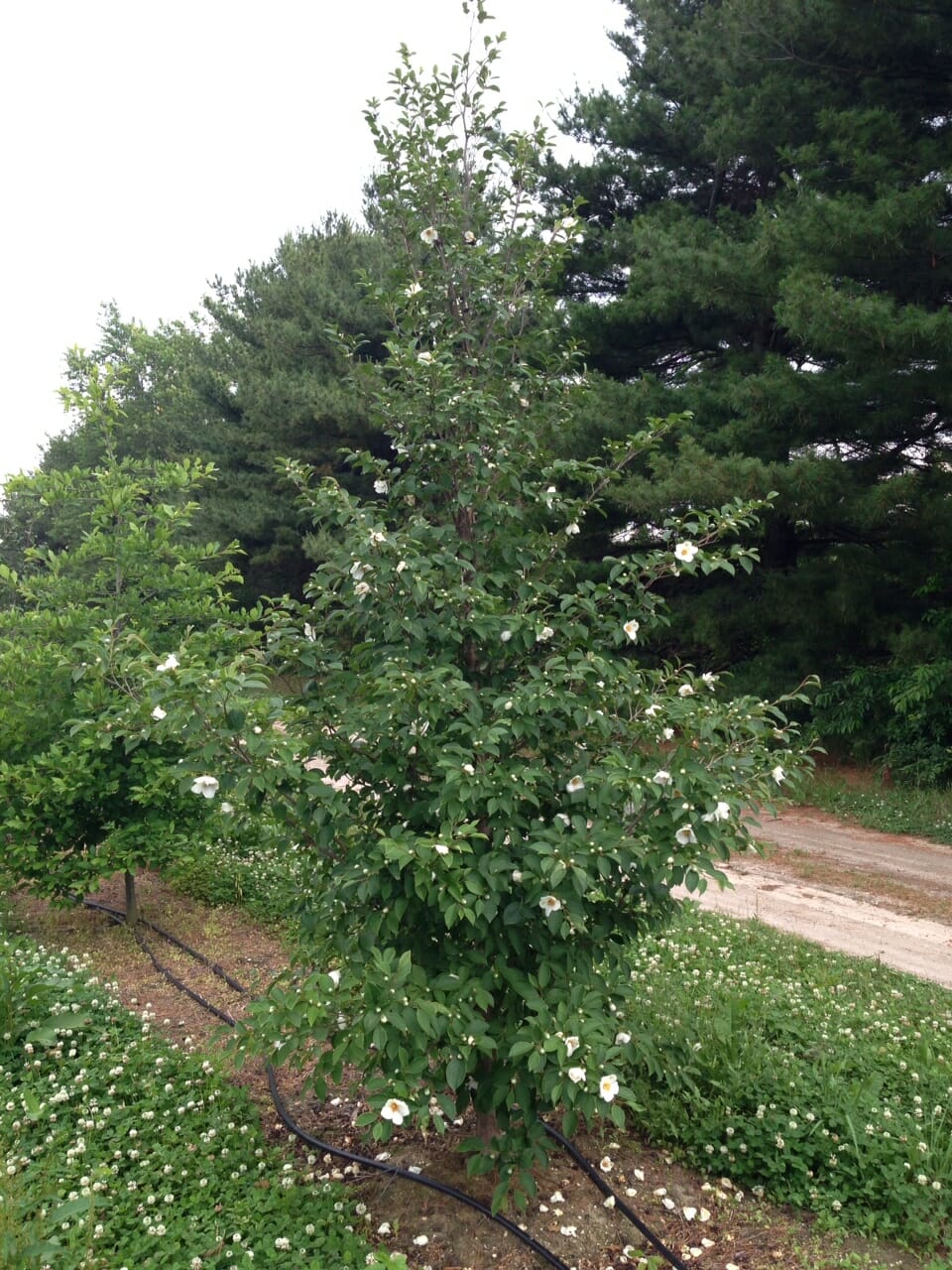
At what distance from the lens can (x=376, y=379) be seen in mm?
3309

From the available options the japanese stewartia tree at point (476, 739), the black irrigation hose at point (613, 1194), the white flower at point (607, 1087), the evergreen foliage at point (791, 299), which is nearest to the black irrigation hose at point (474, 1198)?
the black irrigation hose at point (613, 1194)

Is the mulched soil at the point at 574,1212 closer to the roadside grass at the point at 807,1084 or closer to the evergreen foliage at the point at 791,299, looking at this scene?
the roadside grass at the point at 807,1084

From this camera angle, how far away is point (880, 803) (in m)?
9.16

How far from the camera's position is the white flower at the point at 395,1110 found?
2.04 metres

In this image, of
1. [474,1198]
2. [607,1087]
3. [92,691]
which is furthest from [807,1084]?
[92,691]

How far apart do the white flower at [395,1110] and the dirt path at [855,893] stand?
2.88 meters

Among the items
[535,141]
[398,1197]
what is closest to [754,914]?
[398,1197]

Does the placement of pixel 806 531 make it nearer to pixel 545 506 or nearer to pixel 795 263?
pixel 795 263

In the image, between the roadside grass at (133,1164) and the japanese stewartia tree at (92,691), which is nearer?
the roadside grass at (133,1164)

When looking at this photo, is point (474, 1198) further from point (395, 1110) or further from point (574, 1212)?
point (395, 1110)

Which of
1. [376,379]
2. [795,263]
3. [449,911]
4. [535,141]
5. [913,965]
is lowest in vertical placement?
[913,965]

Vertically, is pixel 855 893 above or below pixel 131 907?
below

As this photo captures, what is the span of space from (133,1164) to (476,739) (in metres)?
1.91

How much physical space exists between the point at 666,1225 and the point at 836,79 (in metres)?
11.2
